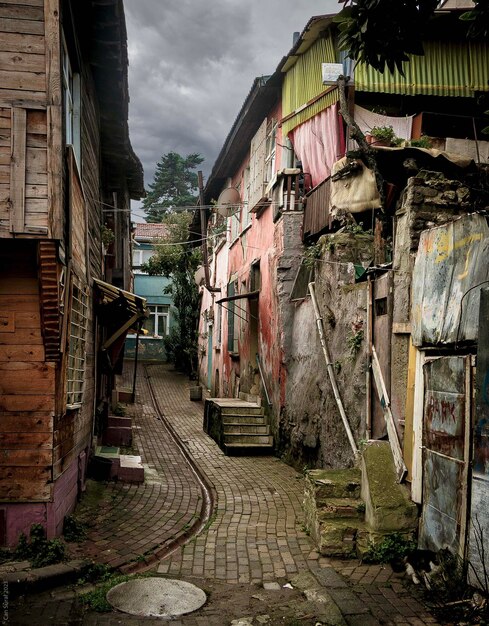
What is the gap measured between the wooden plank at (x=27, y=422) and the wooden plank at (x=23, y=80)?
3.48m

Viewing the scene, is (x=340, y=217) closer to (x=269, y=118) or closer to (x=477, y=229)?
(x=477, y=229)

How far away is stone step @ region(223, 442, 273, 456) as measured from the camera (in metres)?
12.3

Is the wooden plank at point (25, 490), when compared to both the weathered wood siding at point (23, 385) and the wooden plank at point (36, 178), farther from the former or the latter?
the wooden plank at point (36, 178)

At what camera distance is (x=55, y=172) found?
19.2 feet

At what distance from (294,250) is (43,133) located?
7317mm

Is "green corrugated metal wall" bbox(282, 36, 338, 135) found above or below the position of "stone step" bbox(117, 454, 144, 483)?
above

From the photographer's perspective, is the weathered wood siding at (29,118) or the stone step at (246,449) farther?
the stone step at (246,449)

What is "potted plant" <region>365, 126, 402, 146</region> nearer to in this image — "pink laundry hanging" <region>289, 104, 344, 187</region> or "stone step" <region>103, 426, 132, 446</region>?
"pink laundry hanging" <region>289, 104, 344, 187</region>

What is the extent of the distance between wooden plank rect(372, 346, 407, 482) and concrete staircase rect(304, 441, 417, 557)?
0.36 feet

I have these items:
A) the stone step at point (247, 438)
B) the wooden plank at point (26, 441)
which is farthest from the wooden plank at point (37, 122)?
the stone step at point (247, 438)

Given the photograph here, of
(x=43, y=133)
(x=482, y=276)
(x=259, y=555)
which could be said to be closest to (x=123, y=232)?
(x=43, y=133)

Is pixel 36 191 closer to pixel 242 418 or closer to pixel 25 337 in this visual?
pixel 25 337

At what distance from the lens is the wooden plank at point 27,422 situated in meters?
6.07

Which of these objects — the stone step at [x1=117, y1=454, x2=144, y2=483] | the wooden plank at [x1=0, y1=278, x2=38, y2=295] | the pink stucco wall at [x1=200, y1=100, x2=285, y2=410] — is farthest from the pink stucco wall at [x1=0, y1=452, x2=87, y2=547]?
the pink stucco wall at [x1=200, y1=100, x2=285, y2=410]
